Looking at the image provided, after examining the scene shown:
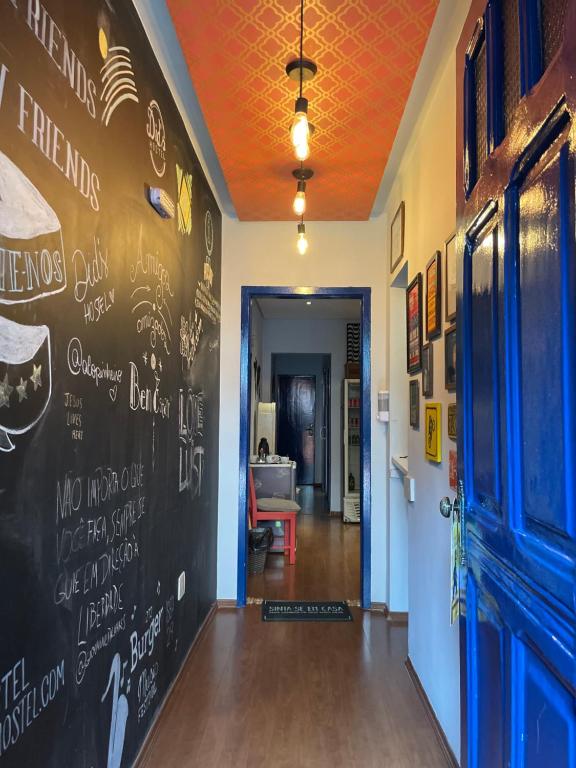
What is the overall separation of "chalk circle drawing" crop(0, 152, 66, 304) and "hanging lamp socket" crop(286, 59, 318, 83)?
1.38 m

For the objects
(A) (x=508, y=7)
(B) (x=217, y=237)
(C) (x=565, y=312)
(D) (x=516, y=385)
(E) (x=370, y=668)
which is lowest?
(E) (x=370, y=668)

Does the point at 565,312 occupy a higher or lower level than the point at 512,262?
lower

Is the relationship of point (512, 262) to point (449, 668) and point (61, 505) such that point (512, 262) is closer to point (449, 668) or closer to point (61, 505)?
point (61, 505)

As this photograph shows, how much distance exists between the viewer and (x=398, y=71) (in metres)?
2.21

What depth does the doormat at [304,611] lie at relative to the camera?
11.5ft

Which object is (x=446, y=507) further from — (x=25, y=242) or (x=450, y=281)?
(x=25, y=242)

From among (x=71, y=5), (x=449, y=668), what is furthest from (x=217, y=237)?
(x=449, y=668)

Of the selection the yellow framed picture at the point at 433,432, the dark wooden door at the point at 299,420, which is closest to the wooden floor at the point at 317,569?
the yellow framed picture at the point at 433,432

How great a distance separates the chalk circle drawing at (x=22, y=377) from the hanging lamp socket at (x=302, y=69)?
160 cm

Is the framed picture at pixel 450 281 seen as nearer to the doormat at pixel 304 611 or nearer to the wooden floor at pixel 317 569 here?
the doormat at pixel 304 611

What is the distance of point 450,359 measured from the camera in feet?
7.21

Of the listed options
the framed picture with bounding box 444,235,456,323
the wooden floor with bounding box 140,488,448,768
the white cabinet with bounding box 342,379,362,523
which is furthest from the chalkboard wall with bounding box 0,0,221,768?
the white cabinet with bounding box 342,379,362,523

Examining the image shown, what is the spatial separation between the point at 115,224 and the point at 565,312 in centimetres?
137

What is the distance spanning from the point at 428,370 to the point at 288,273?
1684mm
